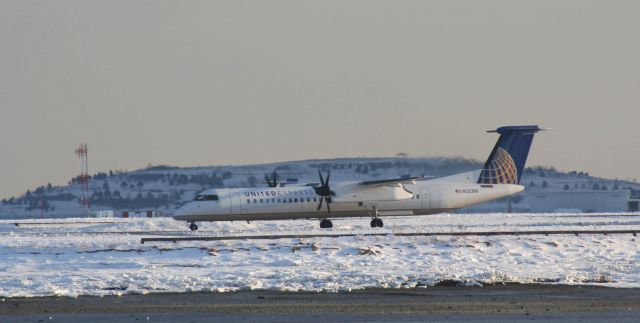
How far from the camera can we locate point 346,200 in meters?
62.1

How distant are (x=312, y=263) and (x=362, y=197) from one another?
2997cm

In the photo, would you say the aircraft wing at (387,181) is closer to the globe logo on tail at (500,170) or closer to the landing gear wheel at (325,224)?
the landing gear wheel at (325,224)

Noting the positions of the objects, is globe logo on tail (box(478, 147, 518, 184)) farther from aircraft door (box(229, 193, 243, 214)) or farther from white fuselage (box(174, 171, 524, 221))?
aircraft door (box(229, 193, 243, 214))

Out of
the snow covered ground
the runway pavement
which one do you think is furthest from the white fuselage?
the runway pavement

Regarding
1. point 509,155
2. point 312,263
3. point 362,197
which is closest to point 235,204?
point 362,197

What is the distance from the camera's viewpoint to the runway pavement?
707 inches

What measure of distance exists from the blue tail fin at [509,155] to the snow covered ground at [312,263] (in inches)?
864

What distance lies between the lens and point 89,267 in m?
32.1

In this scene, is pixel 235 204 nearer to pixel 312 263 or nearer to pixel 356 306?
pixel 312 263

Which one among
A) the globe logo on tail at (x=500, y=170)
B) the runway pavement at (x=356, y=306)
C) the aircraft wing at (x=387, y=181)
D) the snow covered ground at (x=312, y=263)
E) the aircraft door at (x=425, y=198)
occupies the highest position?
the globe logo on tail at (x=500, y=170)

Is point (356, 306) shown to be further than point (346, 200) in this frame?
No

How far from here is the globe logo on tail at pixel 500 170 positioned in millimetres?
66375

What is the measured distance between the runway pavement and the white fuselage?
119 feet

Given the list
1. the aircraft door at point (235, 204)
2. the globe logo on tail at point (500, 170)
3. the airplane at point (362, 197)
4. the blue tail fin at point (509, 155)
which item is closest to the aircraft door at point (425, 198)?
the airplane at point (362, 197)
